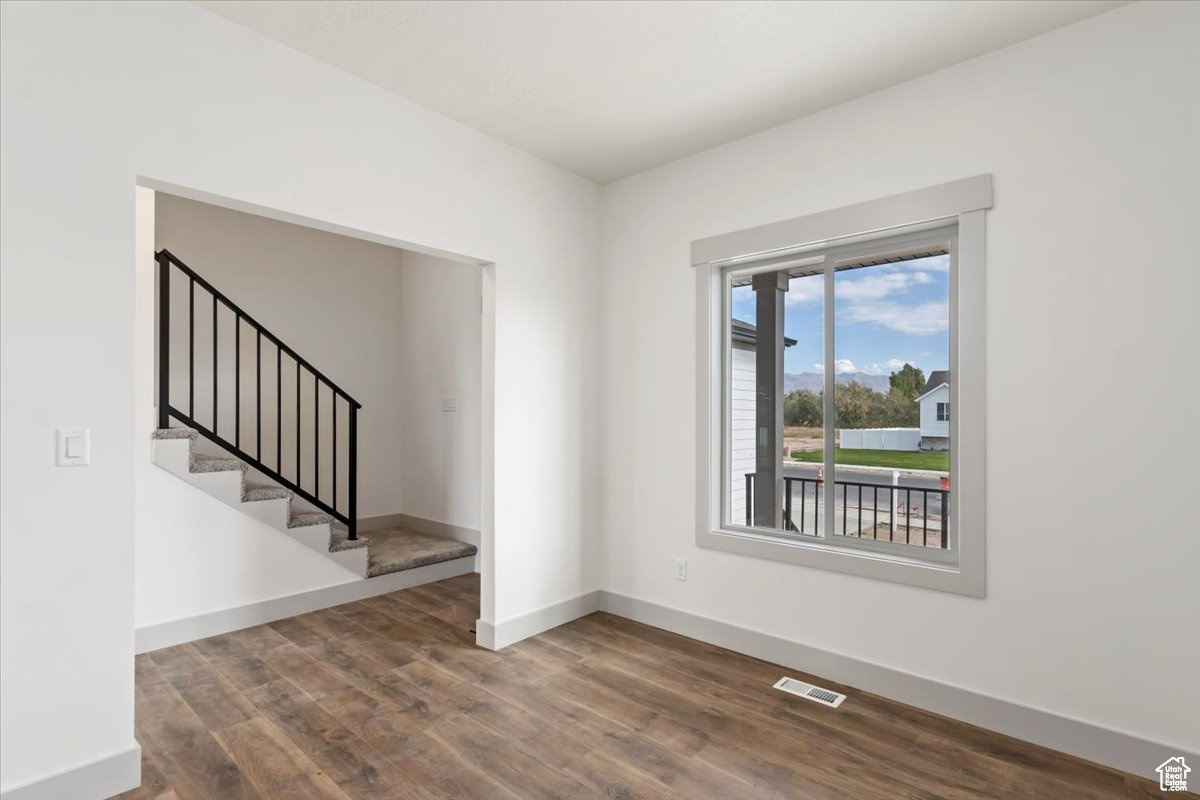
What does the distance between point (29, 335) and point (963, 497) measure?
11.5ft

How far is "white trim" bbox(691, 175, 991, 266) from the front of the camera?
2674 mm

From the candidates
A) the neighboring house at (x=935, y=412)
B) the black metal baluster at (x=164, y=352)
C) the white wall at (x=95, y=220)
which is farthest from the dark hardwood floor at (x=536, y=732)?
the black metal baluster at (x=164, y=352)

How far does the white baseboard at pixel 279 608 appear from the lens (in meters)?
3.43

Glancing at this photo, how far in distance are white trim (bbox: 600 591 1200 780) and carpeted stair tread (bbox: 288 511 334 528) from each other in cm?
225

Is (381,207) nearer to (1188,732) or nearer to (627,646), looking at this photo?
(627,646)

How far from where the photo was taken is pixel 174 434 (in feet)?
11.7

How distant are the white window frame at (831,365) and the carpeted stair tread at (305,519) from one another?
2.49 metres

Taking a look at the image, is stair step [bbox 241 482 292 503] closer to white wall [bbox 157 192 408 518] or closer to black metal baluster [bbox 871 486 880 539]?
white wall [bbox 157 192 408 518]

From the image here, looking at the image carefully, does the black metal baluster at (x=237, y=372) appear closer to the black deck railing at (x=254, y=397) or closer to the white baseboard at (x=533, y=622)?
the black deck railing at (x=254, y=397)

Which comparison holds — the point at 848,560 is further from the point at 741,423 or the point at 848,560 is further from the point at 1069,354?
the point at 1069,354

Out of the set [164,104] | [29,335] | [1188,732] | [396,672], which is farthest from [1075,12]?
[396,672]

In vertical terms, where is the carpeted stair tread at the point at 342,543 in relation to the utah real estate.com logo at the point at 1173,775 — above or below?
above

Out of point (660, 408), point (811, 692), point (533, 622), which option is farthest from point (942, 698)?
point (533, 622)

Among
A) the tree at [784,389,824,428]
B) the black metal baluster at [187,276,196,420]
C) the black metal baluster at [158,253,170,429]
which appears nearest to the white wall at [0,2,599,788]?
the black metal baluster at [187,276,196,420]
